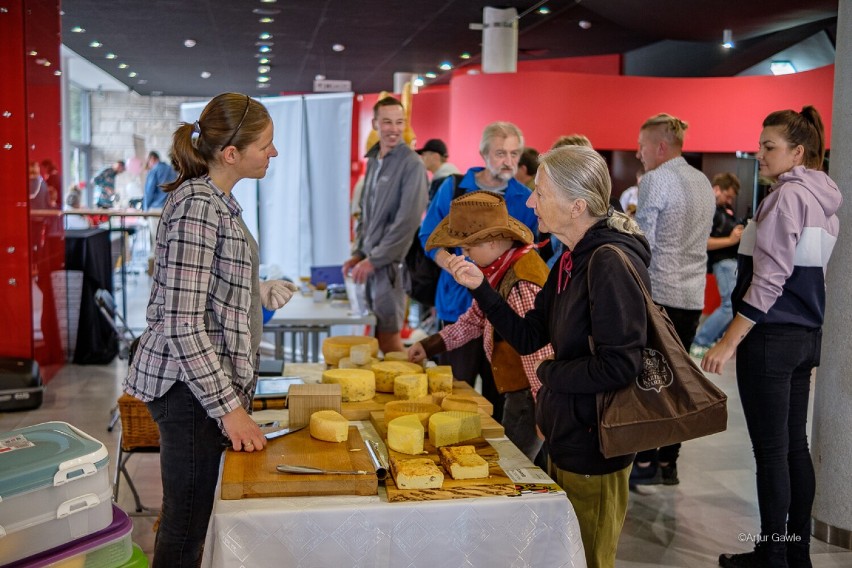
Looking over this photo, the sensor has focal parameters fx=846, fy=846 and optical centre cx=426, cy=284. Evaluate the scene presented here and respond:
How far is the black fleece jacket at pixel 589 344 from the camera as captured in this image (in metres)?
1.88

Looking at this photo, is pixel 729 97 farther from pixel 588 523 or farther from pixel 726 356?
pixel 588 523

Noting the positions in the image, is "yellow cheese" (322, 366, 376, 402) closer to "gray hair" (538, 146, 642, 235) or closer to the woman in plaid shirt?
the woman in plaid shirt

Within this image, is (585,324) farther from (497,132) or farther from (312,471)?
(497,132)

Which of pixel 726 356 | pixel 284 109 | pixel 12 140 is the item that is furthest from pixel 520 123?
pixel 726 356

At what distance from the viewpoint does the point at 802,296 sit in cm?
286

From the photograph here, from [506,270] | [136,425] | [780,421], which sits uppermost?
[506,270]

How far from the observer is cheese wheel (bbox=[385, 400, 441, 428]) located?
221 cm

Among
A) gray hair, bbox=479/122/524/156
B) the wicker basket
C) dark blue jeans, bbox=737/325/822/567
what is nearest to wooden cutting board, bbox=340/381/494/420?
the wicker basket

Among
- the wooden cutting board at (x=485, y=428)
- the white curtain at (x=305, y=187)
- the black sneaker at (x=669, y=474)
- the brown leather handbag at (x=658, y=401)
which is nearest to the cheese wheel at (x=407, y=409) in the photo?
the wooden cutting board at (x=485, y=428)

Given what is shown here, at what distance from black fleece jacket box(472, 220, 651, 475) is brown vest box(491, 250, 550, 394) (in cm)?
41

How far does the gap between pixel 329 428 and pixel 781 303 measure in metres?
1.69

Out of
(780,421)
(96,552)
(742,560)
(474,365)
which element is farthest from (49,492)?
(742,560)

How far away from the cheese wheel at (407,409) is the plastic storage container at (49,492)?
766 millimetres

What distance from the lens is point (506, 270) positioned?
264 cm
